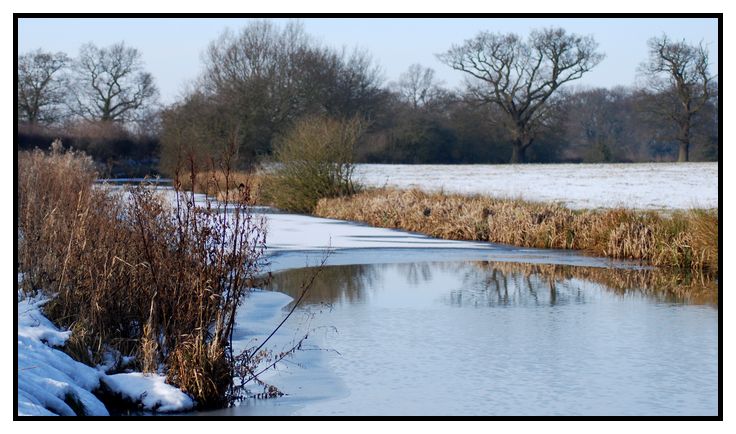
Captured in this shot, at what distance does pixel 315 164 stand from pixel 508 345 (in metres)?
19.3

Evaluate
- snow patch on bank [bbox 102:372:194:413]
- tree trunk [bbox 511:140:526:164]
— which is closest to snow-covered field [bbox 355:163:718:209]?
tree trunk [bbox 511:140:526:164]

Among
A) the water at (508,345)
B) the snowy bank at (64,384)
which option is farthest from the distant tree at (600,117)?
the snowy bank at (64,384)

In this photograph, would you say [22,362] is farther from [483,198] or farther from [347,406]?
[483,198]

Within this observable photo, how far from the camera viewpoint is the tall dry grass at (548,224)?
15172 mm

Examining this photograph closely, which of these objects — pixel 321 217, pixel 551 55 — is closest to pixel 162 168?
pixel 321 217

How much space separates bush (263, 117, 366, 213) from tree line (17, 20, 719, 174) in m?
7.26

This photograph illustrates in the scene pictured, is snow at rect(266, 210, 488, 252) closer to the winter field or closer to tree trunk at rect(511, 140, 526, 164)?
the winter field

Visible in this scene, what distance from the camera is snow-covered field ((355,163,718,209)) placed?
997 inches

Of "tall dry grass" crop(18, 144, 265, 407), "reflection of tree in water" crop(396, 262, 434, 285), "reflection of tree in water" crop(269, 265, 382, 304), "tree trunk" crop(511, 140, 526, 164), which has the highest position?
"tree trunk" crop(511, 140, 526, 164)

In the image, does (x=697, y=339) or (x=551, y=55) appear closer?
(x=697, y=339)

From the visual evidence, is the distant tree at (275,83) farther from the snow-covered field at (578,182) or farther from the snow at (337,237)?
the snow at (337,237)

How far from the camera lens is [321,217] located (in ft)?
88.0

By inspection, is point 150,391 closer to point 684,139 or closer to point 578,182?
point 578,182

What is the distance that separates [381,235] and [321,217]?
248 inches
